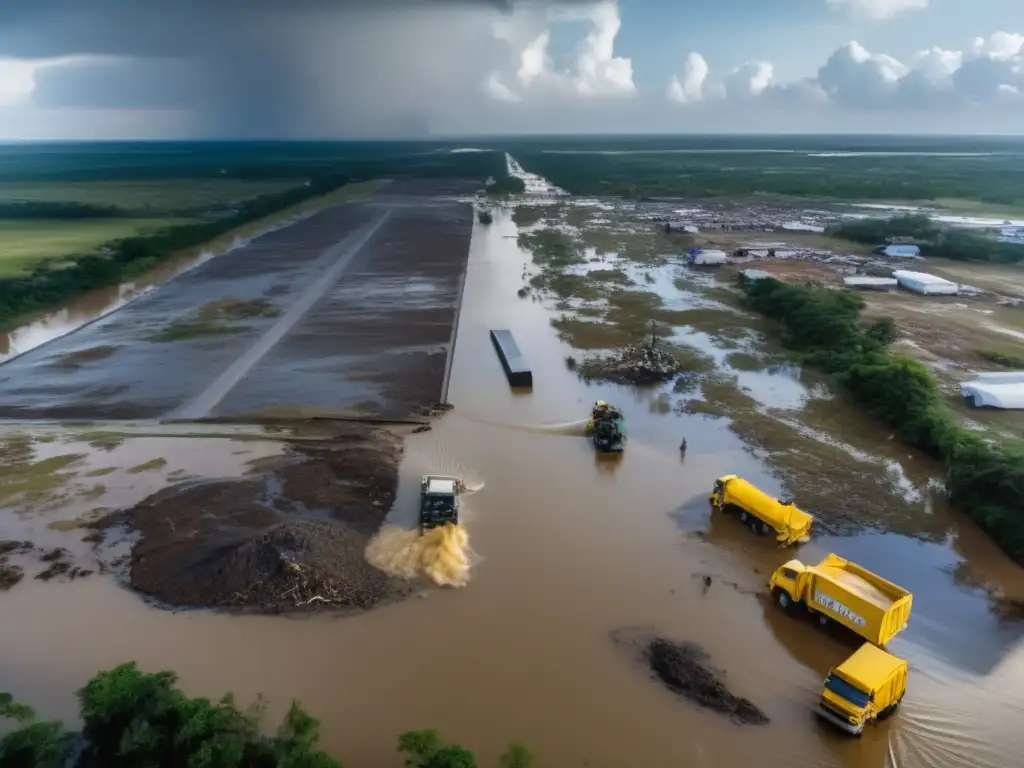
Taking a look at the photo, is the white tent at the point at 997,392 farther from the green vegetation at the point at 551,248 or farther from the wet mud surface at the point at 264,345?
the green vegetation at the point at 551,248

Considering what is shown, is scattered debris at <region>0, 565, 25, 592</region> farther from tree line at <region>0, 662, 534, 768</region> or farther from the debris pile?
tree line at <region>0, 662, 534, 768</region>

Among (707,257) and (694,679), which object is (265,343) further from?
(707,257)

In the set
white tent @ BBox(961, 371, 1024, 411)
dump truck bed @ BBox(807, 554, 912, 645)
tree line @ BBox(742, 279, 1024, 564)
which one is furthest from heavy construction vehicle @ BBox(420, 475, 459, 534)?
white tent @ BBox(961, 371, 1024, 411)

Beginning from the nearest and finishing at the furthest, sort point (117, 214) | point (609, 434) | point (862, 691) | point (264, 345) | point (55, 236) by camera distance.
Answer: point (862, 691)
point (609, 434)
point (264, 345)
point (55, 236)
point (117, 214)

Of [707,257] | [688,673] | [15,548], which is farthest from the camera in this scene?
[707,257]

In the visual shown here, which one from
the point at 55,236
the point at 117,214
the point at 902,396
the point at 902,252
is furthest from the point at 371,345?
the point at 117,214

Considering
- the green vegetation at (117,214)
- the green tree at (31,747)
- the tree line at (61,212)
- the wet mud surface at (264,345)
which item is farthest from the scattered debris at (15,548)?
the tree line at (61,212)
